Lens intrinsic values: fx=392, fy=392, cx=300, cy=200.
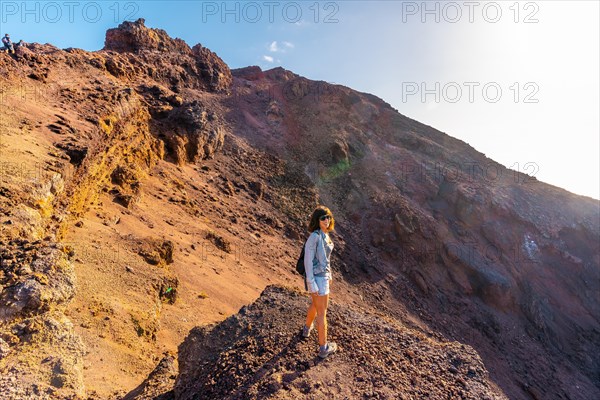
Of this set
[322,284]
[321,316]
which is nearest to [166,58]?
[322,284]

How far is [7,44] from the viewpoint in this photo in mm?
11914

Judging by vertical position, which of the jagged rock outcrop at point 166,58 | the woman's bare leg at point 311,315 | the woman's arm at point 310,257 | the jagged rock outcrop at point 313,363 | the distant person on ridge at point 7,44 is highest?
the jagged rock outcrop at point 166,58

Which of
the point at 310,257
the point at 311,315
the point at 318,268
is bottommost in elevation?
the point at 311,315

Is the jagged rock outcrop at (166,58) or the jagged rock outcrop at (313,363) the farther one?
the jagged rock outcrop at (166,58)

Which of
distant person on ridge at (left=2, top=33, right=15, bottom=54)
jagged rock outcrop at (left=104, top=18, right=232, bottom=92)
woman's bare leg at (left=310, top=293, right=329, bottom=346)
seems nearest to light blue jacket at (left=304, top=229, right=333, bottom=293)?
woman's bare leg at (left=310, top=293, right=329, bottom=346)

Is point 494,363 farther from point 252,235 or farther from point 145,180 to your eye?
point 145,180

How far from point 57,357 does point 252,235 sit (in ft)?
40.3

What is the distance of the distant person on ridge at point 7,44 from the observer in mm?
11664

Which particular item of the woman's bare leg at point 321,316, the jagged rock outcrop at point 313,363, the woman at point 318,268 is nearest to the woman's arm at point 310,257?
the woman at point 318,268

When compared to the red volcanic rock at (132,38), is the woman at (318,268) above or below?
below

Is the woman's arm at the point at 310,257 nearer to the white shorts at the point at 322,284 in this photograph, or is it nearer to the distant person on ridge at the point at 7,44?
the white shorts at the point at 322,284

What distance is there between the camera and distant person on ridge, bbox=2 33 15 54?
1166cm

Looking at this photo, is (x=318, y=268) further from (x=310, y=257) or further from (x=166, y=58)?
(x=166, y=58)

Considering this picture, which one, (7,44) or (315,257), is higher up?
(7,44)
